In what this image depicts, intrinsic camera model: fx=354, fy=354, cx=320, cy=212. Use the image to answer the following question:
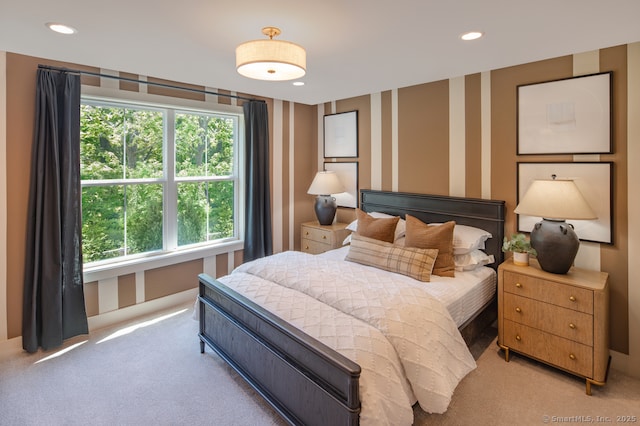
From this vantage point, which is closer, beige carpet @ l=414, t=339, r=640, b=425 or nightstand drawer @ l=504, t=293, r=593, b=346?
beige carpet @ l=414, t=339, r=640, b=425

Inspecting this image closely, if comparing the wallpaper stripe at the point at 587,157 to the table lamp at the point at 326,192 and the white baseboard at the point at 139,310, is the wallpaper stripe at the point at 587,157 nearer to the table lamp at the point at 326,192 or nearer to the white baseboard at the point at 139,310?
the table lamp at the point at 326,192

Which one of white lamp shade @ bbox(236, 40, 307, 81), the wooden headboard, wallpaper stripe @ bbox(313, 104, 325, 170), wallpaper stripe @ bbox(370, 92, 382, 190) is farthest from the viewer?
wallpaper stripe @ bbox(313, 104, 325, 170)

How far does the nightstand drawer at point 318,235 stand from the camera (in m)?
4.31

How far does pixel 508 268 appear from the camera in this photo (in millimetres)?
2773

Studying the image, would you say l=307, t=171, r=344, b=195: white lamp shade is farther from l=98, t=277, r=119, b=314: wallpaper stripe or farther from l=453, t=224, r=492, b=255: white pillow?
l=98, t=277, r=119, b=314: wallpaper stripe

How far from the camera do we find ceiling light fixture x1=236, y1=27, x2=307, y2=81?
1914mm

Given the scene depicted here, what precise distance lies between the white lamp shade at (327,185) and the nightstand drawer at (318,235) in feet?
1.56

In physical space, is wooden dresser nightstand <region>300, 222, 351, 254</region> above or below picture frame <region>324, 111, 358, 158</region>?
below

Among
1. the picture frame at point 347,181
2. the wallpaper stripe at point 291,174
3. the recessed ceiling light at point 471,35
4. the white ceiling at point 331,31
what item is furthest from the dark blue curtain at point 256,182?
the recessed ceiling light at point 471,35

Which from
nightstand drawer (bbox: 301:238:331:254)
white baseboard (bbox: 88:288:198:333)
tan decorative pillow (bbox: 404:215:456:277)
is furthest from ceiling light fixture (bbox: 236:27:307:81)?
white baseboard (bbox: 88:288:198:333)

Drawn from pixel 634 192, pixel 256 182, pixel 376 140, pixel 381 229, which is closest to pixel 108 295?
pixel 256 182

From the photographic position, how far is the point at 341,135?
15.1 feet

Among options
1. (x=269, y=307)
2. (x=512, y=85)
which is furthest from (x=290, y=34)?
(x=512, y=85)

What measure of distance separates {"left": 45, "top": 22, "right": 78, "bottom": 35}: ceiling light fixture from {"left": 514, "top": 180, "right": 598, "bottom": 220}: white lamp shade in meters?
3.34
